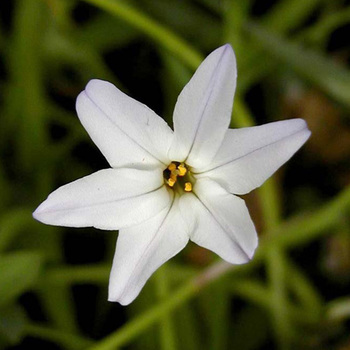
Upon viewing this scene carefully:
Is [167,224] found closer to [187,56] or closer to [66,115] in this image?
[187,56]

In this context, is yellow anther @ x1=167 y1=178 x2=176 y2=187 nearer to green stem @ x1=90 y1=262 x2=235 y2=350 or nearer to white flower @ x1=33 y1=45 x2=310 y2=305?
white flower @ x1=33 y1=45 x2=310 y2=305

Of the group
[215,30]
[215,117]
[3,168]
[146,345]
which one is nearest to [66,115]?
[3,168]

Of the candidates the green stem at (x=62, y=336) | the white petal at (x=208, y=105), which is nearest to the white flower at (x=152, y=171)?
the white petal at (x=208, y=105)

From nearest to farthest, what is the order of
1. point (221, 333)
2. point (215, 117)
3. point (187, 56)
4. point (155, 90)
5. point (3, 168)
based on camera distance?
point (215, 117), point (187, 56), point (221, 333), point (3, 168), point (155, 90)

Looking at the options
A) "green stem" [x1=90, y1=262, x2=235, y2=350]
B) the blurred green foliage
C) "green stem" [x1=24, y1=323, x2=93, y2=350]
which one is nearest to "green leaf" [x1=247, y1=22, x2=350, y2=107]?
the blurred green foliage

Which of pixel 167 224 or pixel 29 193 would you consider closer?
pixel 167 224

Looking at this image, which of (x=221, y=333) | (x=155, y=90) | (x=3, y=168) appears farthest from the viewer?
(x=155, y=90)

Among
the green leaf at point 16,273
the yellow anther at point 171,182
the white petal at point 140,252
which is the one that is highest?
the green leaf at point 16,273

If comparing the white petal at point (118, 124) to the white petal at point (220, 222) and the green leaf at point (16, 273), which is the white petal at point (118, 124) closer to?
the white petal at point (220, 222)
